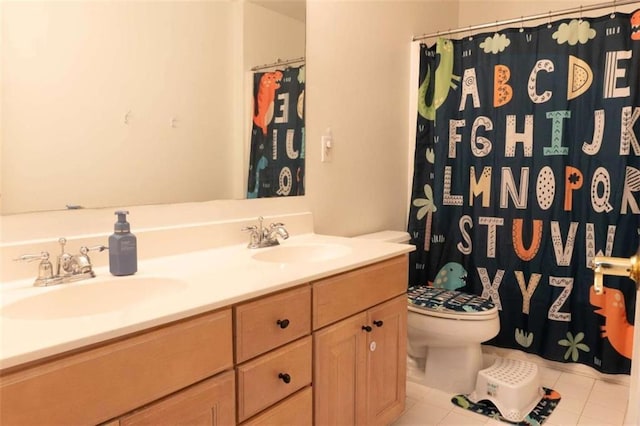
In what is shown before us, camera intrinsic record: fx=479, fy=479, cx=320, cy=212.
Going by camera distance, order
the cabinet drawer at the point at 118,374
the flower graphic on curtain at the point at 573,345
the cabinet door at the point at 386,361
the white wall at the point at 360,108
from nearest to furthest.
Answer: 1. the cabinet drawer at the point at 118,374
2. the cabinet door at the point at 386,361
3. the white wall at the point at 360,108
4. the flower graphic on curtain at the point at 573,345

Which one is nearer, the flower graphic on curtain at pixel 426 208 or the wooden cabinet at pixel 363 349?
the wooden cabinet at pixel 363 349

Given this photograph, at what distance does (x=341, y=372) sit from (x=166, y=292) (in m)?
0.60

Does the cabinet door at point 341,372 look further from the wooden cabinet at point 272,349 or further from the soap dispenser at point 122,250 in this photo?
the soap dispenser at point 122,250

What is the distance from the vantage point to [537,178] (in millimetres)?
2346

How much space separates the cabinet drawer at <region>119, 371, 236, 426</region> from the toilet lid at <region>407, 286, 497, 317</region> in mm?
1289

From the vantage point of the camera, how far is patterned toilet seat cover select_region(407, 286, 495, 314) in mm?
2143

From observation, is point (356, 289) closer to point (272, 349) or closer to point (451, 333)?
point (272, 349)

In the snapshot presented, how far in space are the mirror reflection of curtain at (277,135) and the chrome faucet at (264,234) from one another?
13 centimetres

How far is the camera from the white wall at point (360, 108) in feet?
6.85

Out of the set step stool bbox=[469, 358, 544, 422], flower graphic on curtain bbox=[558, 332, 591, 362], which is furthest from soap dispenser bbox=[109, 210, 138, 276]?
flower graphic on curtain bbox=[558, 332, 591, 362]

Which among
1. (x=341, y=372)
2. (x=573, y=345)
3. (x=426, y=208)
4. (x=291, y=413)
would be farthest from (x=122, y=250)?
(x=573, y=345)

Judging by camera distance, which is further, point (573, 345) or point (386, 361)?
point (573, 345)

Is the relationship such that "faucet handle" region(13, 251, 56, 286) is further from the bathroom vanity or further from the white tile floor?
the white tile floor

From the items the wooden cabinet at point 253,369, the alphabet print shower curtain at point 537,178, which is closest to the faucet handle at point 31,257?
the wooden cabinet at point 253,369
